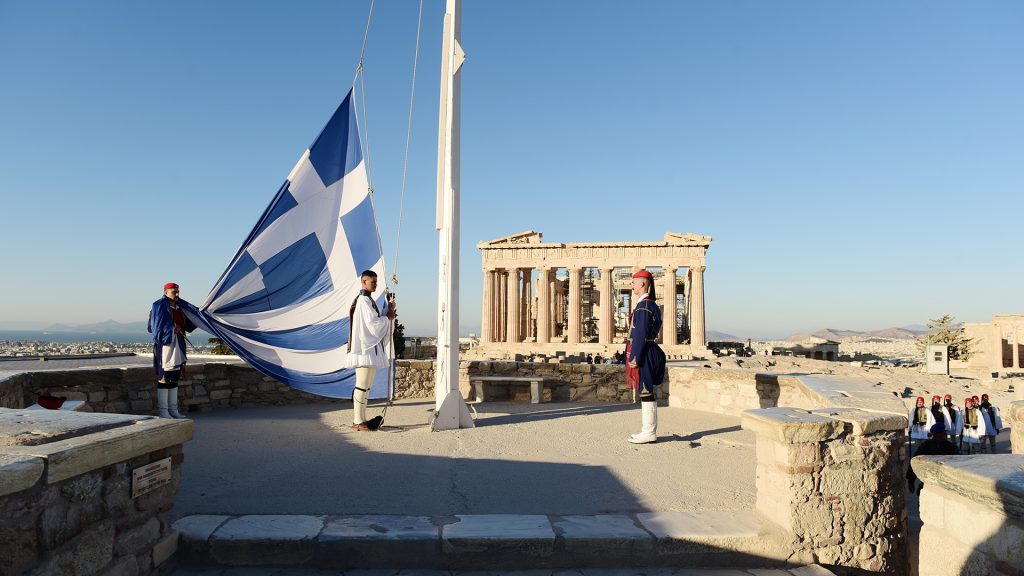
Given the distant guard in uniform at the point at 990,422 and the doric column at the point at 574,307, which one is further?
the doric column at the point at 574,307

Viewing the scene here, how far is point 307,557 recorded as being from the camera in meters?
3.18

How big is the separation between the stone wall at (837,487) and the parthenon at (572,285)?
30.0 metres

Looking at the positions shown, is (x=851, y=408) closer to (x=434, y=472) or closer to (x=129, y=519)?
(x=434, y=472)

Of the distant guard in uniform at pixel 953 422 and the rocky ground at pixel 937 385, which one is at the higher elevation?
the distant guard in uniform at pixel 953 422

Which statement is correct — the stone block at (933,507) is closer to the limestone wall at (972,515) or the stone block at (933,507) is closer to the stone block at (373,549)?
the limestone wall at (972,515)

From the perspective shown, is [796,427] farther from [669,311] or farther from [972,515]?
[669,311]

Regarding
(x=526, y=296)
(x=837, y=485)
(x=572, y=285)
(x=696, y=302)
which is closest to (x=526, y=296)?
(x=526, y=296)

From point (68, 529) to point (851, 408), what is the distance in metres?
4.48

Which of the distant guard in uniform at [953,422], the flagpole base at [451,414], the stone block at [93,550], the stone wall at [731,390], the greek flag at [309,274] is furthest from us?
the distant guard in uniform at [953,422]

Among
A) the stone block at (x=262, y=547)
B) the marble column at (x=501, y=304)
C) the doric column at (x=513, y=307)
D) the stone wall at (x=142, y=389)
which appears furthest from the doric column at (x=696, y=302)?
the stone block at (x=262, y=547)

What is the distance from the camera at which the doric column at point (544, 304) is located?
3729 cm

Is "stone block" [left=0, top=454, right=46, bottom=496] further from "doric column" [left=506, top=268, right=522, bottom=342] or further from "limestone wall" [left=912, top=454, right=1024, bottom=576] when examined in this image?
"doric column" [left=506, top=268, right=522, bottom=342]

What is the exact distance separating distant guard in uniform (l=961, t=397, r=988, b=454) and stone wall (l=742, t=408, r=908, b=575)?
25.7 ft

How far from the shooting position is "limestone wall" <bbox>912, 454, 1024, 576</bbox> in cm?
237
